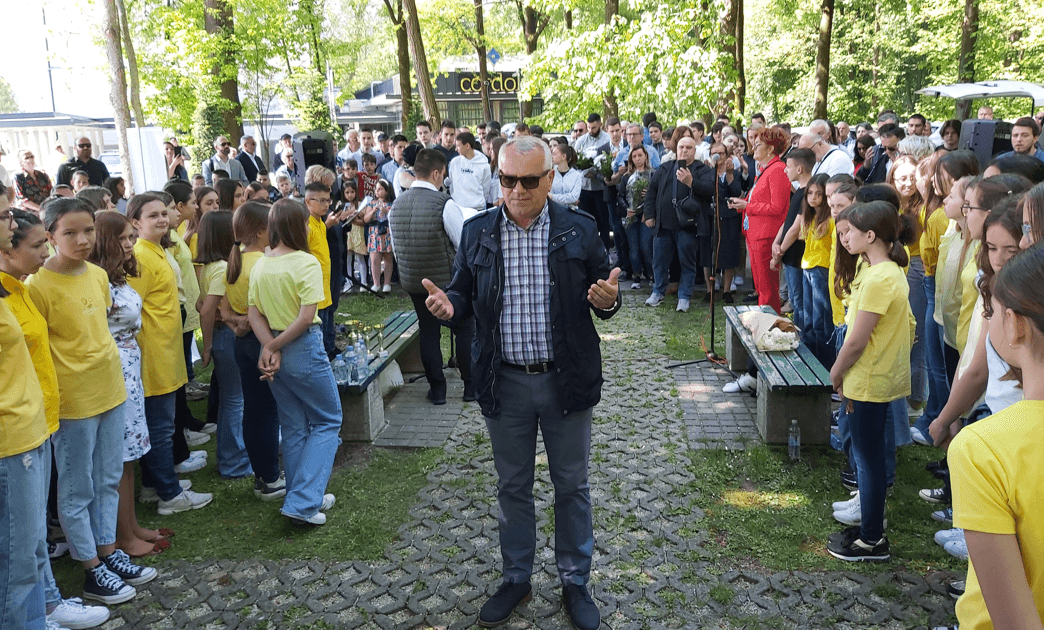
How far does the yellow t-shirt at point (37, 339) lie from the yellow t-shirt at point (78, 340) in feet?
0.62

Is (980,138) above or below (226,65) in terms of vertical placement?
below

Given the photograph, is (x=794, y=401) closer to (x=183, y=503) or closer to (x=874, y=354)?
(x=874, y=354)

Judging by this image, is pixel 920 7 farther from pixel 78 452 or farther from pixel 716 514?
pixel 78 452

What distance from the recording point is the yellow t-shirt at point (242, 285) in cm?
505

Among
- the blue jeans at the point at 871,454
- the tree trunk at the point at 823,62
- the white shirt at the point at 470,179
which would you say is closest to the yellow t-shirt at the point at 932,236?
the blue jeans at the point at 871,454

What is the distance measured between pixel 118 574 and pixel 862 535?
4.01 m

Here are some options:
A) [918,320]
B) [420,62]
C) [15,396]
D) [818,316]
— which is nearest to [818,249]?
[818,316]

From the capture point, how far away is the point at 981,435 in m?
1.81

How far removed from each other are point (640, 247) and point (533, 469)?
8180mm

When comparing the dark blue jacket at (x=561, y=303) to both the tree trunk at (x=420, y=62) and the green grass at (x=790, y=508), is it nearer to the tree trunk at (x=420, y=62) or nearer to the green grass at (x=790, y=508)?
the green grass at (x=790, y=508)

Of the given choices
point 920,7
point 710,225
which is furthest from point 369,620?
point 920,7

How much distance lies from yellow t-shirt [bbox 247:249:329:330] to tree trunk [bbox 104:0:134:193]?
12808 mm

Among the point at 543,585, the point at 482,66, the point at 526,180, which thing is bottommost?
the point at 543,585

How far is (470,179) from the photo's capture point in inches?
405
